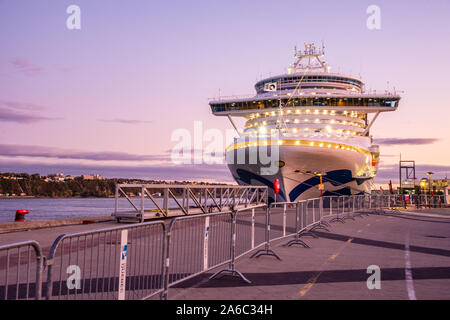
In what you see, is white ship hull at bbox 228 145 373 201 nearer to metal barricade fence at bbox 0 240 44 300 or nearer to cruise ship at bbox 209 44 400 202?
cruise ship at bbox 209 44 400 202

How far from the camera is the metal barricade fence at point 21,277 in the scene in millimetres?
3688

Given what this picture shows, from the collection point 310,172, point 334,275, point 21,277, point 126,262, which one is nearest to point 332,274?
point 334,275

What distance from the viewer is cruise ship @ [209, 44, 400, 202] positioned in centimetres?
3077

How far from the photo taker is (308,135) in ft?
107

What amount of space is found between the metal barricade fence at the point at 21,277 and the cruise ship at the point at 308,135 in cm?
2386

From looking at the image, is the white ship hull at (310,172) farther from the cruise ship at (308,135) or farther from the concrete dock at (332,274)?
the concrete dock at (332,274)

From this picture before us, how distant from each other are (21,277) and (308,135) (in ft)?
91.6

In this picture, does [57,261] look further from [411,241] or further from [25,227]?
[411,241]

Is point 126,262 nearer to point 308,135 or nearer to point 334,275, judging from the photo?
point 334,275

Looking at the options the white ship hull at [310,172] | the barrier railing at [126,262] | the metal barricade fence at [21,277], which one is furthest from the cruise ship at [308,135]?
the metal barricade fence at [21,277]

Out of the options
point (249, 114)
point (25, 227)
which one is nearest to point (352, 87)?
point (249, 114)

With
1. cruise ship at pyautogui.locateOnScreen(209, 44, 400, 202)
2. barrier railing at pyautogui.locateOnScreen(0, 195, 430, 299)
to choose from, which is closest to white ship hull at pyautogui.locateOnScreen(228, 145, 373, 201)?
cruise ship at pyautogui.locateOnScreen(209, 44, 400, 202)

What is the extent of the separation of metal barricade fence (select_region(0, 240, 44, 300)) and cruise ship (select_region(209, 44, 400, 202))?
2386 cm
